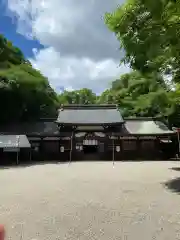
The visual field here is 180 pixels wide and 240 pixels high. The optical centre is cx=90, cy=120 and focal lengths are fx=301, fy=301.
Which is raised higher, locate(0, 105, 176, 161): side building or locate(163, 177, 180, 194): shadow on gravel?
locate(0, 105, 176, 161): side building

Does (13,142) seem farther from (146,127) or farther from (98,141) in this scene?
(146,127)

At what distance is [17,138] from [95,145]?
8046 mm

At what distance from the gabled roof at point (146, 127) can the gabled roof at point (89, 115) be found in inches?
57.8

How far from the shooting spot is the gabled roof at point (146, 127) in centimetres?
2902

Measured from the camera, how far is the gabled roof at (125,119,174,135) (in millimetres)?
29025

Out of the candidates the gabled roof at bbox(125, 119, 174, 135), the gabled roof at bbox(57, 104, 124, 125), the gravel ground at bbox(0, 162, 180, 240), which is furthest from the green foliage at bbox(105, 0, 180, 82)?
the gabled roof at bbox(57, 104, 124, 125)

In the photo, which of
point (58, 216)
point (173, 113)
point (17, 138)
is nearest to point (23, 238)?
point (58, 216)

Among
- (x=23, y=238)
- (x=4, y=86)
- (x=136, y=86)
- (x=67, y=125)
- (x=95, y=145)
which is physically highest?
(x=136, y=86)

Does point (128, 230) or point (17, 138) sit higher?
point (17, 138)

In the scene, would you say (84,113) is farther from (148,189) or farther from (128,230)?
(128,230)

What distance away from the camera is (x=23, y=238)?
5621 mm

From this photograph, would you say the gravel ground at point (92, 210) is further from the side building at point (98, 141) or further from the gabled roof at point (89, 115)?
the gabled roof at point (89, 115)

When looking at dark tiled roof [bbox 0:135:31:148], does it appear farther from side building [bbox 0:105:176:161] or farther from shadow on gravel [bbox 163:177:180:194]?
shadow on gravel [bbox 163:177:180:194]

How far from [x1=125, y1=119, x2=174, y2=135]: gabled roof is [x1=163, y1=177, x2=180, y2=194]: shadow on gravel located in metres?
15.5
